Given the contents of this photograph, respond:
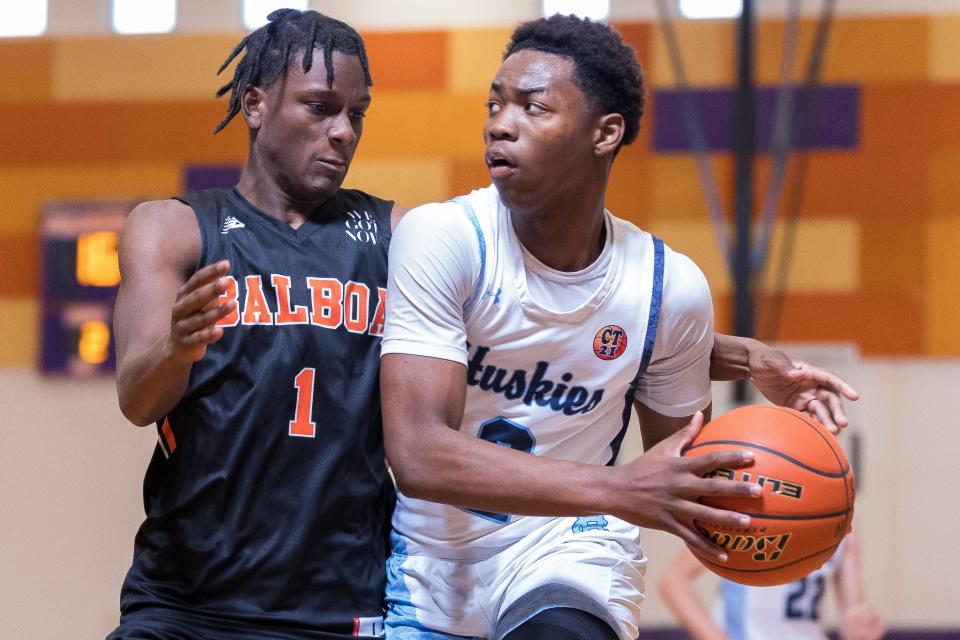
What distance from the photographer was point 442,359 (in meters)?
2.19

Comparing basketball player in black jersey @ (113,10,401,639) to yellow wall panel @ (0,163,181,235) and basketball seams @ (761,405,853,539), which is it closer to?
basketball seams @ (761,405,853,539)

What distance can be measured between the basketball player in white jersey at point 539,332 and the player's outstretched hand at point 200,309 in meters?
0.37

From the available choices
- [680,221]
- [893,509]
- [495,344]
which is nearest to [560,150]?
[495,344]

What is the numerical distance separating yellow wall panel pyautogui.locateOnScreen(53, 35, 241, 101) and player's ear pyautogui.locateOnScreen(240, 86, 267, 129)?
140 inches

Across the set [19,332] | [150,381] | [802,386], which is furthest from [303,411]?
[19,332]

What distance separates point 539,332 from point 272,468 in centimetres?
62

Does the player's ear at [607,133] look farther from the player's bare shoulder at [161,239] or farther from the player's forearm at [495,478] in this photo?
the player's bare shoulder at [161,239]

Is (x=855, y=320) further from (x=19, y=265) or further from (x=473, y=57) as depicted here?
(x=19, y=265)

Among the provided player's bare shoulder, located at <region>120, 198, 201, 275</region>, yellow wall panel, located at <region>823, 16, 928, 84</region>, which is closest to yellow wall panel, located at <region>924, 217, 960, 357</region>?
yellow wall panel, located at <region>823, 16, 928, 84</region>

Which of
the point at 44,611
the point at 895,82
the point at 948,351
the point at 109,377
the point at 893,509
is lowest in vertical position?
the point at 44,611

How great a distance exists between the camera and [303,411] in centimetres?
236

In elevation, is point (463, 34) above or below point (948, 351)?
above

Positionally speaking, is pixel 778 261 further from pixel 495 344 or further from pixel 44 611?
pixel 44 611

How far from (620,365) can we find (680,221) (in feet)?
11.4
